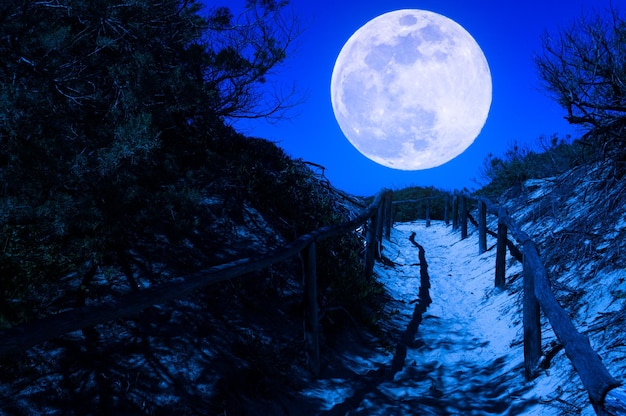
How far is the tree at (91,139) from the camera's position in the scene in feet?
12.3

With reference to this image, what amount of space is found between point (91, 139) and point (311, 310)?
2601mm

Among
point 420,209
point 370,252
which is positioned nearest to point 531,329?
point 370,252

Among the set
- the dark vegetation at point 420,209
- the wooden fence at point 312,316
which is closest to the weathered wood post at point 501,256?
the wooden fence at point 312,316

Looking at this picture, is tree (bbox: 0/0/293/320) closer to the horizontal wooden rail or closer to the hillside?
the hillside

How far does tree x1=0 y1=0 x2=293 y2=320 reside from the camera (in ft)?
12.3

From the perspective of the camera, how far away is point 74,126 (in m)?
4.45

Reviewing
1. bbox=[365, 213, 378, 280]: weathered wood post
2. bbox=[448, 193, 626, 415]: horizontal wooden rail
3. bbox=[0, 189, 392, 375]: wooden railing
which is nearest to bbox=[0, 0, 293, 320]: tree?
bbox=[0, 189, 392, 375]: wooden railing

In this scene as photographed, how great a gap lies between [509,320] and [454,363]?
1151mm

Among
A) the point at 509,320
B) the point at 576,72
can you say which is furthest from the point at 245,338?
the point at 576,72

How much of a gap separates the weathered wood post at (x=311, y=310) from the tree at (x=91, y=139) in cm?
149

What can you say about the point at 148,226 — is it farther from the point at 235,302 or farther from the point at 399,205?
the point at 399,205

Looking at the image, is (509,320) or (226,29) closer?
(509,320)

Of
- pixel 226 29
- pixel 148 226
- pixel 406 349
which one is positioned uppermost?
pixel 226 29

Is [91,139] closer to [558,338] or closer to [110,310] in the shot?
[110,310]
